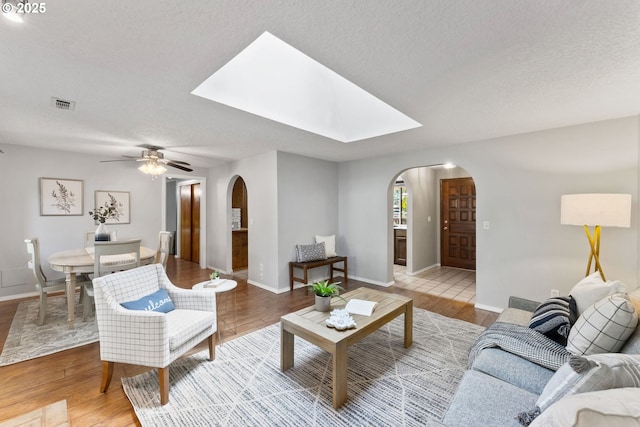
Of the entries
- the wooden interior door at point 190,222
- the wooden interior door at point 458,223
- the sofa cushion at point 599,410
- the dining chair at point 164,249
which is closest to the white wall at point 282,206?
the dining chair at point 164,249

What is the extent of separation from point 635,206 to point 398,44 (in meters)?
3.15

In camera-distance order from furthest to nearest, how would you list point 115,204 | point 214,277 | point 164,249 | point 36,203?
point 115,204 → point 36,203 → point 164,249 → point 214,277

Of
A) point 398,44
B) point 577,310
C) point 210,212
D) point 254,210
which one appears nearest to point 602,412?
point 577,310

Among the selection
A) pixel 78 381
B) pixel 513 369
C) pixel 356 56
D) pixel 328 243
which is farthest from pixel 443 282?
pixel 78 381

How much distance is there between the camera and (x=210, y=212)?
6.18m

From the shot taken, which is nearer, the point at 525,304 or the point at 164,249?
the point at 525,304

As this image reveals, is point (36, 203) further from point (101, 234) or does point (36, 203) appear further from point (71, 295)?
A: point (71, 295)

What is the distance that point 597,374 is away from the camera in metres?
0.90

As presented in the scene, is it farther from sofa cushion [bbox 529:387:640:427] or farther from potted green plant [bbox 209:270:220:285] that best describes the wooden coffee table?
sofa cushion [bbox 529:387:640:427]

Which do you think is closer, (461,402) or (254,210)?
(461,402)

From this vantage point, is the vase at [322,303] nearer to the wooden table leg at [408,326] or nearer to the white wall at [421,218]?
the wooden table leg at [408,326]

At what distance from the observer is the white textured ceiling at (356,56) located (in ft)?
4.33

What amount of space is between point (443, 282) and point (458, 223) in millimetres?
1844

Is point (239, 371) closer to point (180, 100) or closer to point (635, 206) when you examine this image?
point (180, 100)
